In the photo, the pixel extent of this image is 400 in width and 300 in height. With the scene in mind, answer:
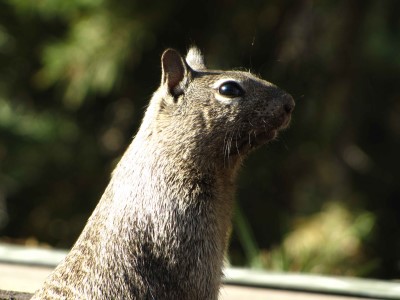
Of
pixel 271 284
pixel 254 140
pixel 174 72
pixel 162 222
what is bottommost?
pixel 271 284

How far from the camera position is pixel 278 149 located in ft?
23.9

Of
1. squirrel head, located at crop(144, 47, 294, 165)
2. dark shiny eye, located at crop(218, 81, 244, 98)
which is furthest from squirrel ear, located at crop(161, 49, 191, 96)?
dark shiny eye, located at crop(218, 81, 244, 98)

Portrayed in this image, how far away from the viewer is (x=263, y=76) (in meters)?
6.67

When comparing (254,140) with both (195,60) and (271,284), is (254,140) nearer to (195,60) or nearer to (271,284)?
(195,60)

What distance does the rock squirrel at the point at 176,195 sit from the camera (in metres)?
3.32

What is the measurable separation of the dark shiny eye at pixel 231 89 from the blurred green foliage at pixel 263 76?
2494 mm

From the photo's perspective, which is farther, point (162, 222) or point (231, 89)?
point (231, 89)

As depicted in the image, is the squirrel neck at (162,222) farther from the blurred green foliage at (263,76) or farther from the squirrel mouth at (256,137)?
the blurred green foliage at (263,76)

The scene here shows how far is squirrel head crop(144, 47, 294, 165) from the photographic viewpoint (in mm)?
3678

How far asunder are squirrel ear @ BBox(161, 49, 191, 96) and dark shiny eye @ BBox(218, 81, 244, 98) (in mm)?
163

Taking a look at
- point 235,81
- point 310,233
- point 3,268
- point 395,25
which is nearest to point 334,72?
point 395,25

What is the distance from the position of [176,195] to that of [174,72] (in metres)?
0.56

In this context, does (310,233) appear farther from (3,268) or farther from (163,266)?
(163,266)

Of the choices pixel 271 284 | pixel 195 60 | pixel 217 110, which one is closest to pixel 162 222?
pixel 217 110
